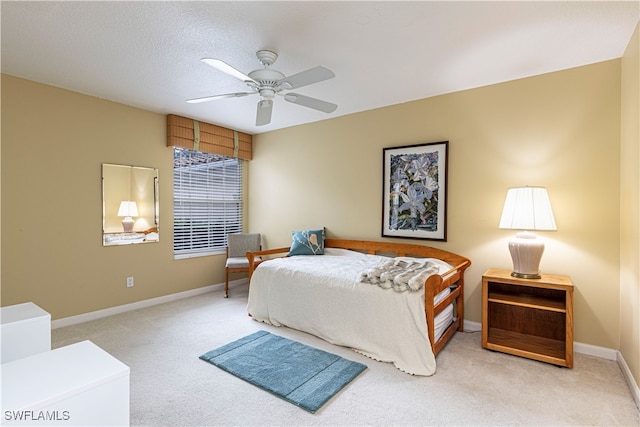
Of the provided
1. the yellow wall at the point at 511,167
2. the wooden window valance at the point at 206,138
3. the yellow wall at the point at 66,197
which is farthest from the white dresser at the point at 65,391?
the wooden window valance at the point at 206,138

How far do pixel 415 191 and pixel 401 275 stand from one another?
1.24 meters

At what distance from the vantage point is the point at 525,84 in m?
2.92

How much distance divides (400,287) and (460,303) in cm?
104

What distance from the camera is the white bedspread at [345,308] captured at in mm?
2443

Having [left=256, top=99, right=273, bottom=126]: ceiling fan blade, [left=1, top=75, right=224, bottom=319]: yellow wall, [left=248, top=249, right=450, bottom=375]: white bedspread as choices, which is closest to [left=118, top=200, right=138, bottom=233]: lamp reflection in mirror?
[left=1, top=75, right=224, bottom=319]: yellow wall

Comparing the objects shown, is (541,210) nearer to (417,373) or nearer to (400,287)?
(400,287)

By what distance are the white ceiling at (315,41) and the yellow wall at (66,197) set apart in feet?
1.04

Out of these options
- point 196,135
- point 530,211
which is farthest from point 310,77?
point 196,135

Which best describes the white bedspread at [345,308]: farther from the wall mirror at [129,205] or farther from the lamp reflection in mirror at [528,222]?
the wall mirror at [129,205]

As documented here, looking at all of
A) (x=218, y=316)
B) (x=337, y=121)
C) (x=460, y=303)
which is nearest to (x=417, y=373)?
(x=460, y=303)

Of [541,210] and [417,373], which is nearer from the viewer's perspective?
[417,373]

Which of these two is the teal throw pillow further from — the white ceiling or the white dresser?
the white dresser

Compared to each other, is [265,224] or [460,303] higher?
[265,224]

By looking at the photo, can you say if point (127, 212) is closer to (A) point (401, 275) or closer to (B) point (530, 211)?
(A) point (401, 275)
